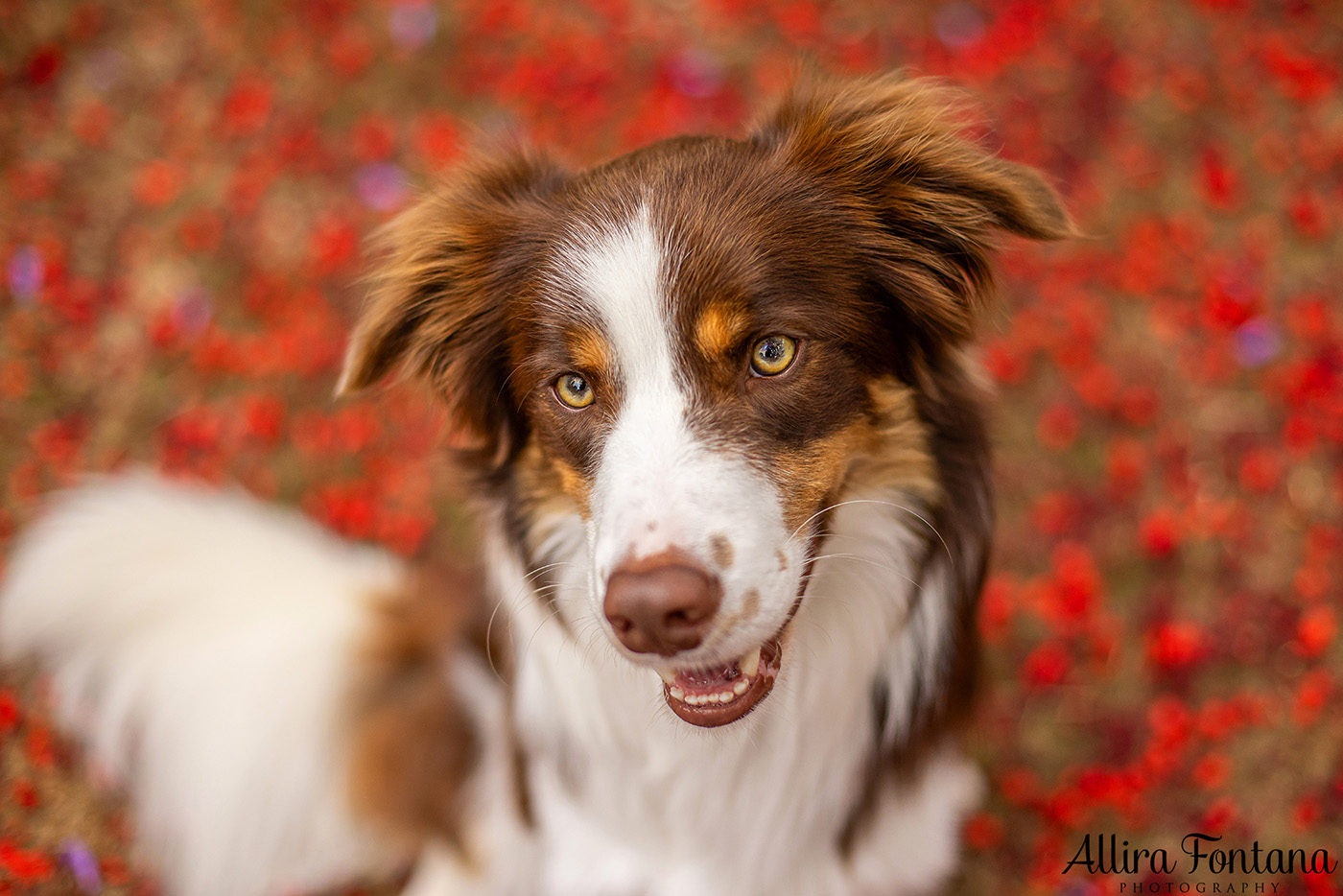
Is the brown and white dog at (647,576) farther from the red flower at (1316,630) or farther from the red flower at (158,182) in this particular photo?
the red flower at (158,182)

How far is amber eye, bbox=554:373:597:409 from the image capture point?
2164 millimetres

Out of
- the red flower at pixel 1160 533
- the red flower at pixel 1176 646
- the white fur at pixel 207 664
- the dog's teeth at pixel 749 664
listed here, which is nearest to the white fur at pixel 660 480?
the dog's teeth at pixel 749 664

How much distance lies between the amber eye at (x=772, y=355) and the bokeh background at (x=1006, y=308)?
6.00 ft

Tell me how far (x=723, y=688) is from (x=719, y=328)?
794 mm

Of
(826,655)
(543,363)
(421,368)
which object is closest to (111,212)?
(421,368)

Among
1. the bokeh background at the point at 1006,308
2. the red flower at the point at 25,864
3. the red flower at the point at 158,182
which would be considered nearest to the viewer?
the red flower at the point at 25,864

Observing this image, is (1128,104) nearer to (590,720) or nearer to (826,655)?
(826,655)

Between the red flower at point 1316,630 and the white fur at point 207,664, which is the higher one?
the red flower at point 1316,630

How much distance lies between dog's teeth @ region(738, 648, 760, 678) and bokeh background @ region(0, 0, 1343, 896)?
6.55ft

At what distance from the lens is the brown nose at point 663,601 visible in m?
1.76

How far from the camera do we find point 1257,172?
15.2 ft

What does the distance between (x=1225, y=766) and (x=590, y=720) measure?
2.59 meters

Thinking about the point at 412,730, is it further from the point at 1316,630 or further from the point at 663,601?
the point at 1316,630

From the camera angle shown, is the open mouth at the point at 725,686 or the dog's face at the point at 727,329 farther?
the open mouth at the point at 725,686
